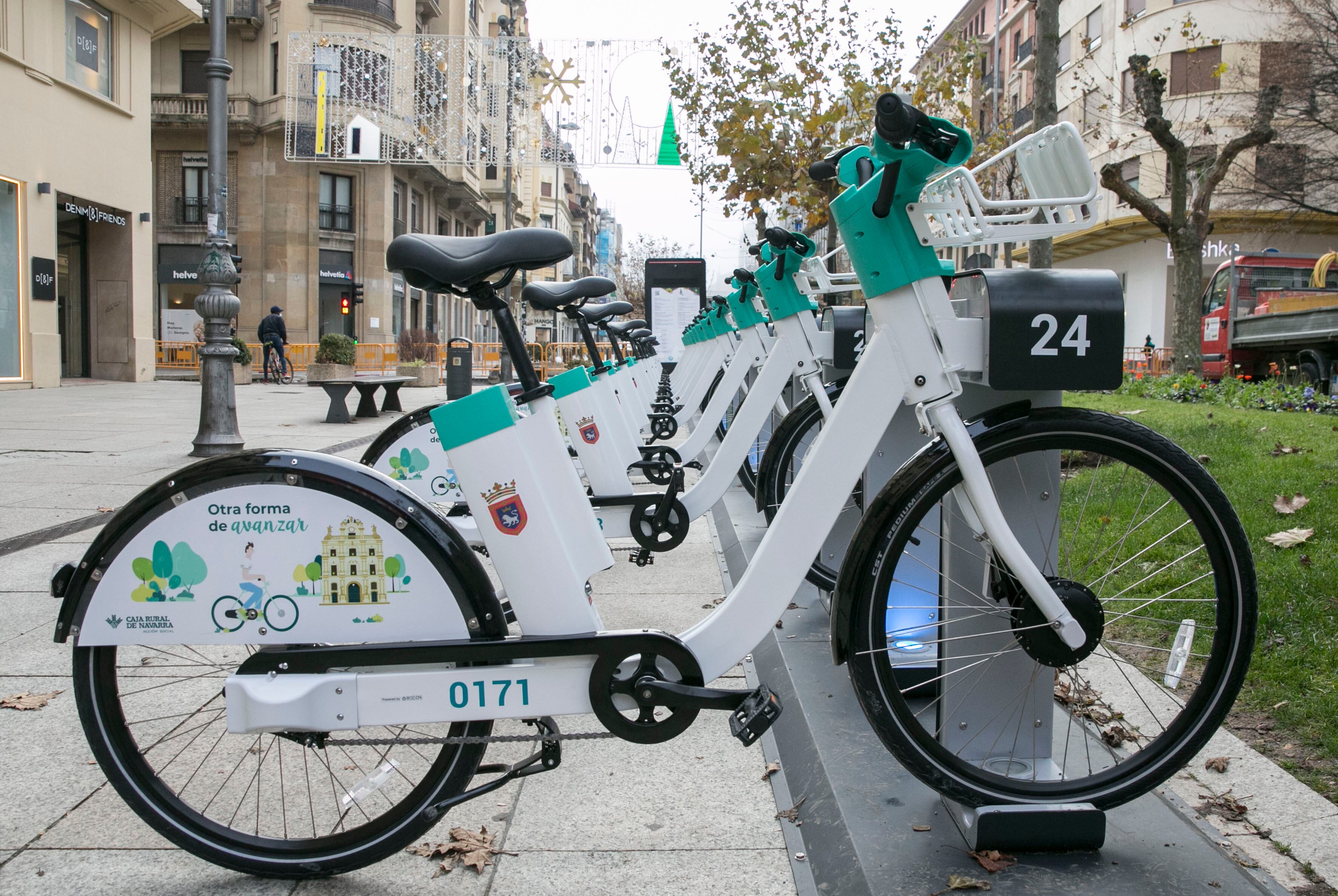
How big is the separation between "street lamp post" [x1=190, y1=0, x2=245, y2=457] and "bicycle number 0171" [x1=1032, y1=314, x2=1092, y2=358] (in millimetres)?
8263

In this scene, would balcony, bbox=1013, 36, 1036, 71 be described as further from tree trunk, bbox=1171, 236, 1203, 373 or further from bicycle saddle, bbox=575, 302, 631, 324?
bicycle saddle, bbox=575, 302, 631, 324

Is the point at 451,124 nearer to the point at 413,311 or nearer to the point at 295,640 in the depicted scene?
the point at 295,640

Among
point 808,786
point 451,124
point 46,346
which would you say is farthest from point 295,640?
point 451,124

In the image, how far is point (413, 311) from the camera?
4641 centimetres

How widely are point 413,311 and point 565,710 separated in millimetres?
46104

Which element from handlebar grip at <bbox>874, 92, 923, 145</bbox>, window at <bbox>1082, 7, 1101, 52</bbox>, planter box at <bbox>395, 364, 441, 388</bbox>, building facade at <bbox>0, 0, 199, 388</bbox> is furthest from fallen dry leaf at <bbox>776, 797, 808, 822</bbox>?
window at <bbox>1082, 7, 1101, 52</bbox>

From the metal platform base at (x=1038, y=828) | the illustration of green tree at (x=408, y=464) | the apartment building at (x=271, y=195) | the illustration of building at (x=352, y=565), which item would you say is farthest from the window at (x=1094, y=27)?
the illustration of building at (x=352, y=565)

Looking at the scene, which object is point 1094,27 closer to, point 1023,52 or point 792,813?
point 1023,52

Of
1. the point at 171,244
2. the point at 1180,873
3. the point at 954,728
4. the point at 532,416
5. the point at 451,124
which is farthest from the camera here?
the point at 171,244

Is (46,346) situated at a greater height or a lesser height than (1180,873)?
greater

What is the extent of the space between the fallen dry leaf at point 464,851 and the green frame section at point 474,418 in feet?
3.10

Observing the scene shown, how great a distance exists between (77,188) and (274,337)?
733cm

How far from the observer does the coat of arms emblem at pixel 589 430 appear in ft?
15.4

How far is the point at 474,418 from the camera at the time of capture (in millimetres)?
2248
